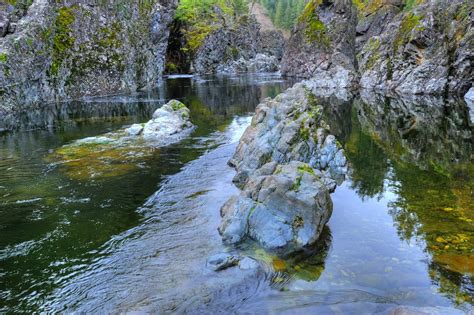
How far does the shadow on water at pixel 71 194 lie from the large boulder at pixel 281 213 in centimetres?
184

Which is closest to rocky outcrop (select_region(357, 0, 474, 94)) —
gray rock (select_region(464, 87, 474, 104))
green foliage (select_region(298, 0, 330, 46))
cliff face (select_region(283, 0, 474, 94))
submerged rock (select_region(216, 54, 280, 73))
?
cliff face (select_region(283, 0, 474, 94))

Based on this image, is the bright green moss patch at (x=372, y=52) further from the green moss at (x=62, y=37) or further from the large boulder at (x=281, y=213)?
the large boulder at (x=281, y=213)

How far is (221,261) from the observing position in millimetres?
10469

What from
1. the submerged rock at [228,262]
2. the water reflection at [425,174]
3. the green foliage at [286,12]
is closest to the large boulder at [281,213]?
the submerged rock at [228,262]

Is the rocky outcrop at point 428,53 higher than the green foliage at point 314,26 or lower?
lower

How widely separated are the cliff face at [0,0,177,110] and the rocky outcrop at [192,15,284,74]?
37713 mm

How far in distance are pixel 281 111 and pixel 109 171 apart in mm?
9552

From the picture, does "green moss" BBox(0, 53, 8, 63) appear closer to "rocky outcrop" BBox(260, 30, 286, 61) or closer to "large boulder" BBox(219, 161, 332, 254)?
"large boulder" BBox(219, 161, 332, 254)

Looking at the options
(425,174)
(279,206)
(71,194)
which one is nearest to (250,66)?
(425,174)

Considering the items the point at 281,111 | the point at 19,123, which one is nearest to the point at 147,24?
the point at 19,123

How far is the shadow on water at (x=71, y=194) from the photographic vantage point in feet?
34.8

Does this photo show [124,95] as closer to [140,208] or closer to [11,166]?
[11,166]

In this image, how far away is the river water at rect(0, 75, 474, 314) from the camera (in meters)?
9.32

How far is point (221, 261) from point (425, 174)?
11.8 m
